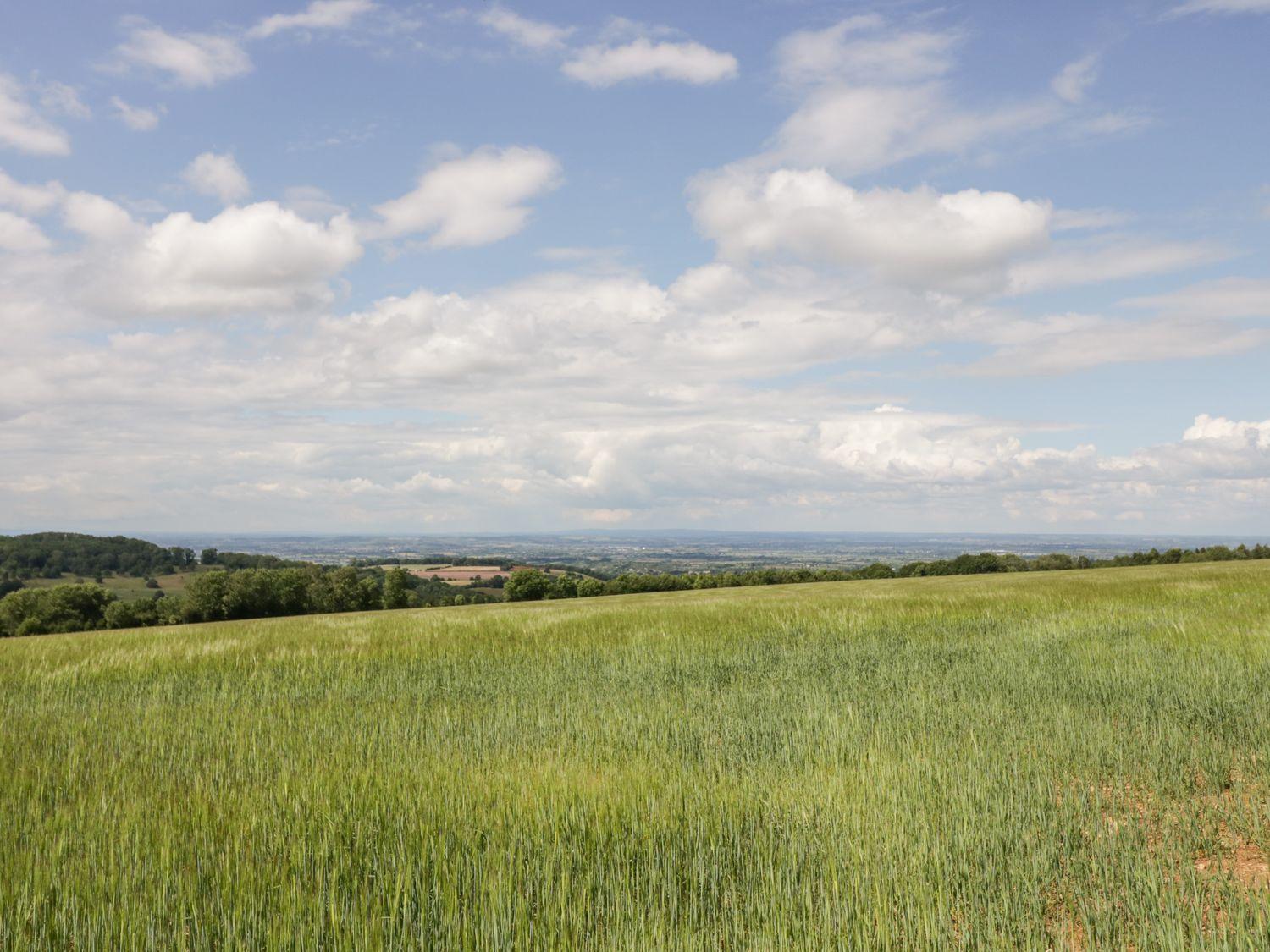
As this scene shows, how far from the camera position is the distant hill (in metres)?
122

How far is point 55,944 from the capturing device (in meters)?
3.84

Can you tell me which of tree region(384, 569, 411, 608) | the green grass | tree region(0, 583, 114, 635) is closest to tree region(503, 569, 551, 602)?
tree region(384, 569, 411, 608)

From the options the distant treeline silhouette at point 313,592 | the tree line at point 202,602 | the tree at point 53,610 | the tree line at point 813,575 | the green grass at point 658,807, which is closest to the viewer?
the green grass at point 658,807

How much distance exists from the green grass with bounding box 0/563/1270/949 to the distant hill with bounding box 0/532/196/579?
141 metres

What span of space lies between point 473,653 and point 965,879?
11.4m

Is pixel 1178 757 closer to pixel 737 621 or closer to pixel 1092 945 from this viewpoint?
pixel 1092 945

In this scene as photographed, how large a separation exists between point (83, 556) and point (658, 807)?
167 meters

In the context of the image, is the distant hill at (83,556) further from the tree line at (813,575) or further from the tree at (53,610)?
the tree line at (813,575)

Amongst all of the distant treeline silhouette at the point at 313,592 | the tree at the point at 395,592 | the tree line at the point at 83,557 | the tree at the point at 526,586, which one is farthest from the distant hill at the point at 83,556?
the tree at the point at 526,586

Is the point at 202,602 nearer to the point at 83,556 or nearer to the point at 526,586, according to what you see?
the point at 526,586

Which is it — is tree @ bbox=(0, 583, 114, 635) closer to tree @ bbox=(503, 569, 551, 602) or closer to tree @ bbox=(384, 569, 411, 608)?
tree @ bbox=(384, 569, 411, 608)

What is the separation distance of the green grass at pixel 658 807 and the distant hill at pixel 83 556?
141 m

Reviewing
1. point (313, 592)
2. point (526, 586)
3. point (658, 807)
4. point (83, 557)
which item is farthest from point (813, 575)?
point (83, 557)

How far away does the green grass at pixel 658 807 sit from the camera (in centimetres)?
387
